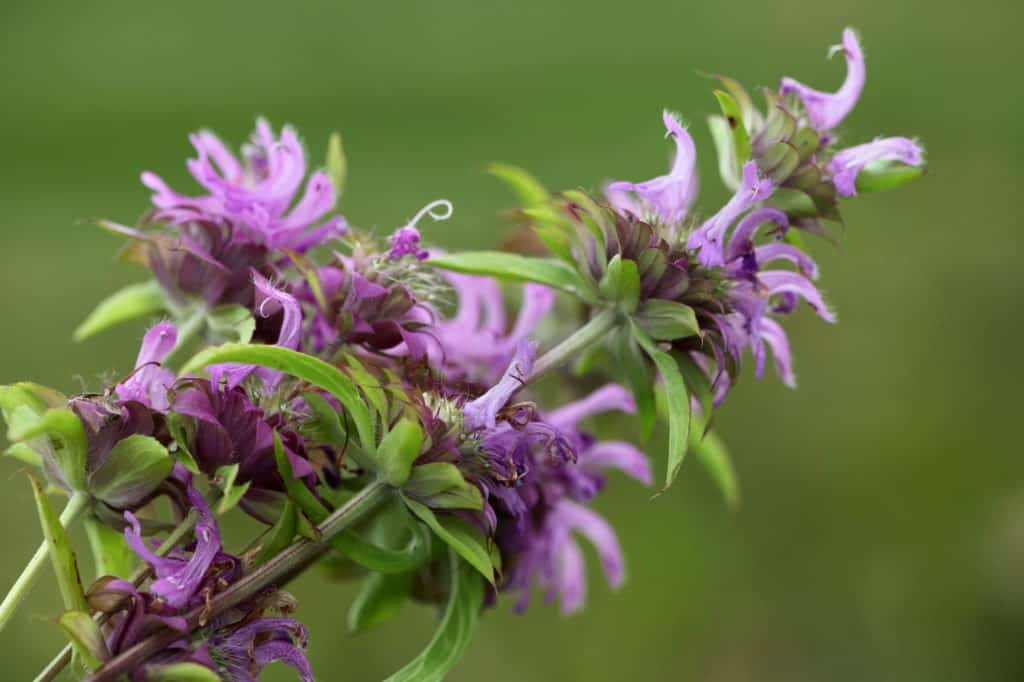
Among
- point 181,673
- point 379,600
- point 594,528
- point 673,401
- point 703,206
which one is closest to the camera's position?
point 181,673

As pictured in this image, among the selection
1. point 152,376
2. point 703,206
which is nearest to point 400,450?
point 152,376

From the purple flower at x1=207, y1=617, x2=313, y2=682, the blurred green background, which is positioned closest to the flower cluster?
the purple flower at x1=207, y1=617, x2=313, y2=682

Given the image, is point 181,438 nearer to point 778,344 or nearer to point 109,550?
point 109,550

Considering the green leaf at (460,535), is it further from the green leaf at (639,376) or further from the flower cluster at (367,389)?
the green leaf at (639,376)

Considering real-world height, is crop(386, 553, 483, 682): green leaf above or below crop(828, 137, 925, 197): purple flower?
below

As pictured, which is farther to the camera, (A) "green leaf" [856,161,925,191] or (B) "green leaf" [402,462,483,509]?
(A) "green leaf" [856,161,925,191]

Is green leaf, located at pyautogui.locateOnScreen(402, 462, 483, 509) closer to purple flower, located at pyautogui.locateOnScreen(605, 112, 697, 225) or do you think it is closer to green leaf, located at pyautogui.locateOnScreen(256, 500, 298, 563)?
green leaf, located at pyautogui.locateOnScreen(256, 500, 298, 563)

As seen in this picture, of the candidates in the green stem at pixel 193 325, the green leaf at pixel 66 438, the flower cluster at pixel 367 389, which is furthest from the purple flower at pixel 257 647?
the green stem at pixel 193 325
